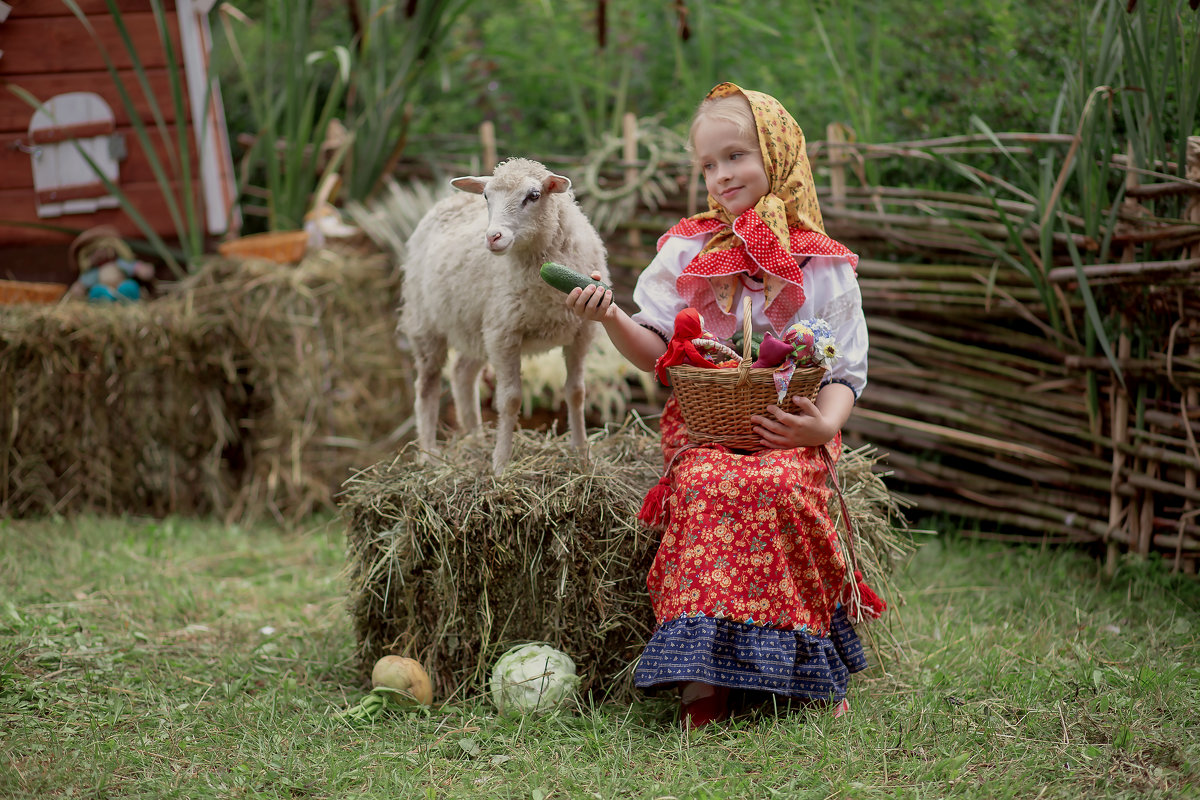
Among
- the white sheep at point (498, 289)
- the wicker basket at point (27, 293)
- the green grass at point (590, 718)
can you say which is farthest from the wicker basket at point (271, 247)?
the white sheep at point (498, 289)

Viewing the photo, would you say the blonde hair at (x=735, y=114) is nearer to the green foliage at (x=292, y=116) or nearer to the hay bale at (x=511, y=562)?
the hay bale at (x=511, y=562)

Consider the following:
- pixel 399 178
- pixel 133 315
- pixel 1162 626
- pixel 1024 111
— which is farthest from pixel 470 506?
pixel 399 178

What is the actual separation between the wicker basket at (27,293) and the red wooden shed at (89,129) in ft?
1.05

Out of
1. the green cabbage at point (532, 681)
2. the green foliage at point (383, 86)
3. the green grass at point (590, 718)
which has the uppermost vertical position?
the green foliage at point (383, 86)

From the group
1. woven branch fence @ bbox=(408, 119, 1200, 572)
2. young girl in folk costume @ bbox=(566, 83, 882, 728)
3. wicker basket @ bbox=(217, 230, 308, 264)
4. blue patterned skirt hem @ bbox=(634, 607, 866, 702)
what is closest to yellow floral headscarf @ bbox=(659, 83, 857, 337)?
young girl in folk costume @ bbox=(566, 83, 882, 728)

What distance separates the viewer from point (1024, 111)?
4.54m

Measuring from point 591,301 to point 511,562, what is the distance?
85 centimetres

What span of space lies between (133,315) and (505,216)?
3.21 meters

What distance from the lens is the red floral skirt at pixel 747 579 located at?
2.40m

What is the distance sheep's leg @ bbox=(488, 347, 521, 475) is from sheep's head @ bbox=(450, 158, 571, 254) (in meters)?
0.40

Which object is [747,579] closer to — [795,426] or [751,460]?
[751,460]

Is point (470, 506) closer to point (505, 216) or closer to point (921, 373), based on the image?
point (505, 216)

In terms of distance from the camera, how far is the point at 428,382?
3244 millimetres

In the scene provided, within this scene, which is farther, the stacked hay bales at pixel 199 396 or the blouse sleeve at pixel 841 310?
the stacked hay bales at pixel 199 396
